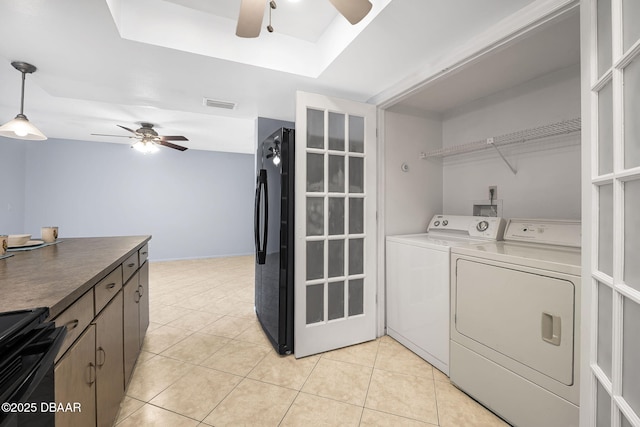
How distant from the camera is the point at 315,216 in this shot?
2.07m

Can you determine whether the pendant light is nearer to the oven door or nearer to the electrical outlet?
the oven door

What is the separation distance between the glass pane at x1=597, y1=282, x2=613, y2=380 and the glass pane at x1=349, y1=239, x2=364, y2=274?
58.6 inches

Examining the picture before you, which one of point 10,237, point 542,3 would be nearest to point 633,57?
point 542,3

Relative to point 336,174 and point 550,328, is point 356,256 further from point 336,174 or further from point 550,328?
point 550,328

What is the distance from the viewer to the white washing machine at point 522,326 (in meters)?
1.17

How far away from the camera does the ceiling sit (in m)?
1.41

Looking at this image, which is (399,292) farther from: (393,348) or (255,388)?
(255,388)

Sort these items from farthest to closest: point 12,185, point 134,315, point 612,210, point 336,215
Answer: point 12,185
point 336,215
point 134,315
point 612,210

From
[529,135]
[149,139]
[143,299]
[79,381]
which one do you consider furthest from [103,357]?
[149,139]

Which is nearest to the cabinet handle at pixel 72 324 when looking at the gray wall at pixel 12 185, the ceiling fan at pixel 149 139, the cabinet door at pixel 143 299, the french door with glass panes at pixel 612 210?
the cabinet door at pixel 143 299

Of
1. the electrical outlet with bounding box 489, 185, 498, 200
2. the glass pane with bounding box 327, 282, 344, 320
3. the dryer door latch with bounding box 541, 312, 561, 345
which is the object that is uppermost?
the electrical outlet with bounding box 489, 185, 498, 200

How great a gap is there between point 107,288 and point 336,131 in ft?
5.89

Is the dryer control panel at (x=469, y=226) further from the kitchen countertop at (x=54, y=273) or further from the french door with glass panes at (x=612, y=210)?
the kitchen countertop at (x=54, y=273)

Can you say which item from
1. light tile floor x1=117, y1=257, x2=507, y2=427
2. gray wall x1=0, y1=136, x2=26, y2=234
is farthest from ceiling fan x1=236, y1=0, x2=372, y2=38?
gray wall x1=0, y1=136, x2=26, y2=234
